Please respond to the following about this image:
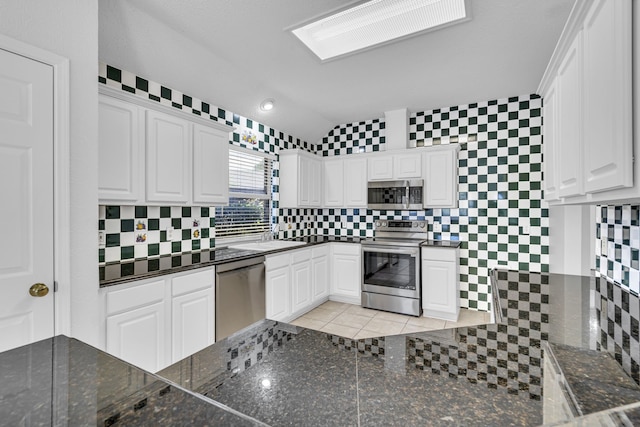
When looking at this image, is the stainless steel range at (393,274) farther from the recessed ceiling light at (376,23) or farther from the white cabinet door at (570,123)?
the recessed ceiling light at (376,23)

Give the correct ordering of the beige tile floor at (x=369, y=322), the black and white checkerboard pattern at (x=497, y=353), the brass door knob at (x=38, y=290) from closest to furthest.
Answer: the black and white checkerboard pattern at (x=497, y=353) → the brass door knob at (x=38, y=290) → the beige tile floor at (x=369, y=322)

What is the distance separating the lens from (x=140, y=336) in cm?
203

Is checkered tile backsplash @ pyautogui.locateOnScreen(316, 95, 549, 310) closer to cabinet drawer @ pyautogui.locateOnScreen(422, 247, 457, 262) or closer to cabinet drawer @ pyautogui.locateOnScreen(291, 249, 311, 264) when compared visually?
cabinet drawer @ pyautogui.locateOnScreen(422, 247, 457, 262)

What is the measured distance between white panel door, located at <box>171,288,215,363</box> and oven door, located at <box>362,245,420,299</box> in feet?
7.13

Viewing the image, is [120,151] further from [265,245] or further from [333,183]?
[333,183]

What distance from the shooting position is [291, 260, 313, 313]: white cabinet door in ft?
11.8

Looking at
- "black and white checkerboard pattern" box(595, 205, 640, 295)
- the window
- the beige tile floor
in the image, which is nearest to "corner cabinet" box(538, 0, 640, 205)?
"black and white checkerboard pattern" box(595, 205, 640, 295)

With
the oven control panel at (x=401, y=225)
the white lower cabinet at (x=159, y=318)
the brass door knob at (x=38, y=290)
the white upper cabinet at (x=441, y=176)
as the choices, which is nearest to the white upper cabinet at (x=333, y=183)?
the oven control panel at (x=401, y=225)

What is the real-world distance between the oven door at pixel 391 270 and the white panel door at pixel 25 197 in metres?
3.20

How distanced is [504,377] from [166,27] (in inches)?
115

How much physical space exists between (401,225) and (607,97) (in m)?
3.38

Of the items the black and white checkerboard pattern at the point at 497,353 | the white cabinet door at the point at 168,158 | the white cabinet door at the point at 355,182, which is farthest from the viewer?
the white cabinet door at the point at 355,182

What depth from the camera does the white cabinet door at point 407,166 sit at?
4.03m

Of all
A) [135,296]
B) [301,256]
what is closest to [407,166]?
[301,256]
